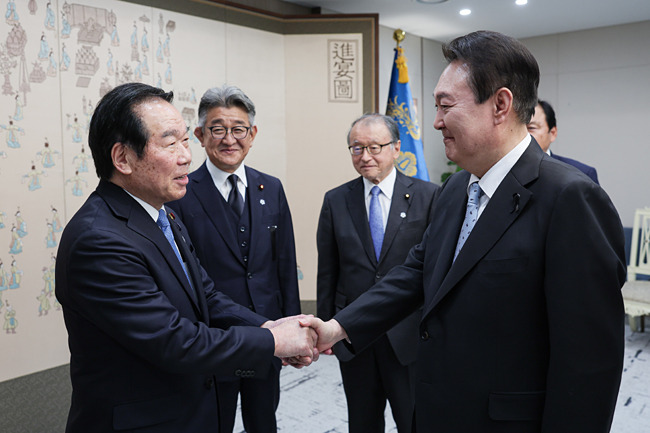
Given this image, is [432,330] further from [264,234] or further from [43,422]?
[43,422]

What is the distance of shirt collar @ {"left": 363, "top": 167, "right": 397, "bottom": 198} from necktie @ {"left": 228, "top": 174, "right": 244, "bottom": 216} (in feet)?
1.99

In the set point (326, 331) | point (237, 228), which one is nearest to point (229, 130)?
point (237, 228)

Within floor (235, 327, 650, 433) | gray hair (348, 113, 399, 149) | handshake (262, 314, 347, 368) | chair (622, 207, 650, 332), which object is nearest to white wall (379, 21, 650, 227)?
chair (622, 207, 650, 332)

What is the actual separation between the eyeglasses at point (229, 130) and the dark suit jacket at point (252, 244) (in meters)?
0.18

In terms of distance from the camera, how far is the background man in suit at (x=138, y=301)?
1.38m

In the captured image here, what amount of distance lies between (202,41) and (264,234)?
7.44 ft

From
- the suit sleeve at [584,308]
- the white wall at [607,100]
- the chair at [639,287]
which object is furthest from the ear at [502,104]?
the white wall at [607,100]

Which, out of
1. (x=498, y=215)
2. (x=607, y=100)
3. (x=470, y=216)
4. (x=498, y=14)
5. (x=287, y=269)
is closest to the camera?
(x=498, y=215)

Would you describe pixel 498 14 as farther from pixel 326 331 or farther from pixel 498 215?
pixel 498 215

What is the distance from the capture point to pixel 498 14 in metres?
5.90

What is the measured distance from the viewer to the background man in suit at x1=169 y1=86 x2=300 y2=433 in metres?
2.35

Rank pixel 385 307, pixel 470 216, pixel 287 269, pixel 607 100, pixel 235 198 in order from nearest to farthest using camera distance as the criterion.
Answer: pixel 470 216 → pixel 385 307 → pixel 235 198 → pixel 287 269 → pixel 607 100

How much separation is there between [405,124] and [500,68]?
3276 mm

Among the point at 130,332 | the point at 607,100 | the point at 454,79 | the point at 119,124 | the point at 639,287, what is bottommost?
the point at 639,287
